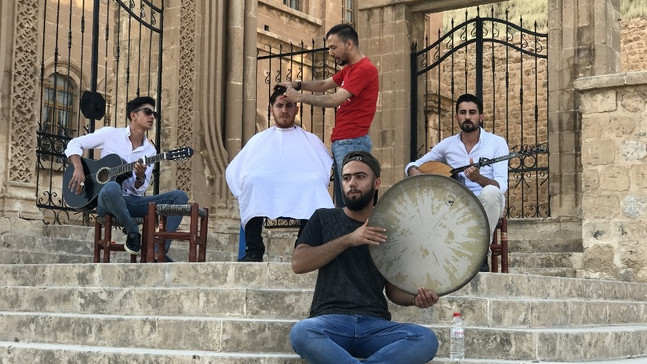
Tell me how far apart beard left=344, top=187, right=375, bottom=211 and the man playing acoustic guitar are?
238 centimetres

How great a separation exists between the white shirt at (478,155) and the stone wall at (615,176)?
1752 millimetres

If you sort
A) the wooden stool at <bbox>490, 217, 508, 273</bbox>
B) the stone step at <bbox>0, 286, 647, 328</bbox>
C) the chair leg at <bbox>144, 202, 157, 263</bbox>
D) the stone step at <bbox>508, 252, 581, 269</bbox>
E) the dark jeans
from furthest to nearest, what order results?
the stone step at <bbox>508, 252, 581, 269</bbox>, the wooden stool at <bbox>490, 217, 508, 273</bbox>, the chair leg at <bbox>144, 202, 157, 263</bbox>, the dark jeans, the stone step at <bbox>0, 286, 647, 328</bbox>

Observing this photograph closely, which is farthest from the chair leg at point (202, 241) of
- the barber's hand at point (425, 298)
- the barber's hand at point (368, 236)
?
the barber's hand at point (425, 298)

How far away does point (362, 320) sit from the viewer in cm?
472

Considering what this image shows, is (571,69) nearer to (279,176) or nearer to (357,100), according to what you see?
(357,100)

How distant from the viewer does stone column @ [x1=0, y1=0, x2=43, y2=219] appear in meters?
9.08

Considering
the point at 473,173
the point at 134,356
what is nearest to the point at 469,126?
the point at 473,173

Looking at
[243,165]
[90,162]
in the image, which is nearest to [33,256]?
[90,162]

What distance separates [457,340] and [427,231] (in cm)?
70

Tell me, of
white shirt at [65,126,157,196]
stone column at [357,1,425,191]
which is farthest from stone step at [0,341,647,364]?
stone column at [357,1,425,191]

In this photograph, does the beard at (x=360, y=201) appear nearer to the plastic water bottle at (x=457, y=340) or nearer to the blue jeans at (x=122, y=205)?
the plastic water bottle at (x=457, y=340)

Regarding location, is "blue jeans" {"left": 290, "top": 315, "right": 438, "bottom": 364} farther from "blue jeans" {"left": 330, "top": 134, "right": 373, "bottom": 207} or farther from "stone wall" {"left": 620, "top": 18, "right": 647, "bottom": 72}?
"stone wall" {"left": 620, "top": 18, "right": 647, "bottom": 72}

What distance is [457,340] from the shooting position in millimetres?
5062

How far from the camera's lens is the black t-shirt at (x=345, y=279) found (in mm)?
4750
